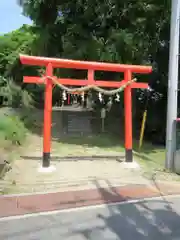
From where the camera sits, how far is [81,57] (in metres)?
10.8

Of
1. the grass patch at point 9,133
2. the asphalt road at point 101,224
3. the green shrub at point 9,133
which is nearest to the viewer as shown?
the asphalt road at point 101,224

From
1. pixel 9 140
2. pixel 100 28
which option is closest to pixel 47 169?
pixel 9 140

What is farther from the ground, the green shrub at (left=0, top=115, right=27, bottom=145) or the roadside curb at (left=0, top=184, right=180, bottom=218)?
the green shrub at (left=0, top=115, right=27, bottom=145)

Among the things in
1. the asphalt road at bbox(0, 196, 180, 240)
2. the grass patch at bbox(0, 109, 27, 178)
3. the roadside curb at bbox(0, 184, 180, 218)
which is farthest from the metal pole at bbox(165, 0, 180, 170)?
the grass patch at bbox(0, 109, 27, 178)

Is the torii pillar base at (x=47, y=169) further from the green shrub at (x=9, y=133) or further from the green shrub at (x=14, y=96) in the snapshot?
the green shrub at (x=14, y=96)

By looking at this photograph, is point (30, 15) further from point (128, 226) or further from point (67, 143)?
point (128, 226)

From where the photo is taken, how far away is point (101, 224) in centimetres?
447

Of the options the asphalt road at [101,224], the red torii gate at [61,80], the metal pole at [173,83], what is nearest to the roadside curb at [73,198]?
the asphalt road at [101,224]

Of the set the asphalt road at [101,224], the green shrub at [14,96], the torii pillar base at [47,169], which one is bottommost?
the asphalt road at [101,224]

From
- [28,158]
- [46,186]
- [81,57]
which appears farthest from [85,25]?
[46,186]

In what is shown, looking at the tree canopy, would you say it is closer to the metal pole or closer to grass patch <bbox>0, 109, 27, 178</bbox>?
the metal pole

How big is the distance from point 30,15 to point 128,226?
1025 centimetres

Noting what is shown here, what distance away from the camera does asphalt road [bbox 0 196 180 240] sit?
13.4ft

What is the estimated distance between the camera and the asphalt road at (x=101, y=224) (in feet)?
13.4
